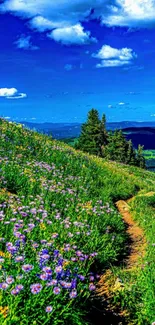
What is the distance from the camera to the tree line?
7175cm

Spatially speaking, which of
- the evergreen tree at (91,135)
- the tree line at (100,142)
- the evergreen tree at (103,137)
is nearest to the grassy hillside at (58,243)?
the tree line at (100,142)

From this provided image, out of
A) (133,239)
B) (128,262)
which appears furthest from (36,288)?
(133,239)

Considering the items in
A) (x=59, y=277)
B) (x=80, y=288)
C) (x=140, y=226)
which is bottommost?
(x=140, y=226)

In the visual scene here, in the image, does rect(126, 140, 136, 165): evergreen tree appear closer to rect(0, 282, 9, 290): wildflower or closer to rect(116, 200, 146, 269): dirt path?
rect(116, 200, 146, 269): dirt path

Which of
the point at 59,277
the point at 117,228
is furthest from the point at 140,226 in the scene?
the point at 59,277

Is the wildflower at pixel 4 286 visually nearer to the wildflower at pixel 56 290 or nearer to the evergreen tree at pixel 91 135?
the wildflower at pixel 56 290

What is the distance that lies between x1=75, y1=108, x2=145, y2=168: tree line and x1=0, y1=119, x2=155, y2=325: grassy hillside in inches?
2074

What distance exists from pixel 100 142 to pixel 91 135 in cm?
334

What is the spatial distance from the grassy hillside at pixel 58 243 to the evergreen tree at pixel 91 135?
183 ft

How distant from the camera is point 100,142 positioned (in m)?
74.6

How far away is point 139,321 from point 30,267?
2.26m

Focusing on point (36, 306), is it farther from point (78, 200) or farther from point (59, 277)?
point (78, 200)

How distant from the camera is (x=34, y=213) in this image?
23.9 feet

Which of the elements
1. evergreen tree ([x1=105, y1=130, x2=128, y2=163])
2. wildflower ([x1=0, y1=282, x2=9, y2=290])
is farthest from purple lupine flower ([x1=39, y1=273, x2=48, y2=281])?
evergreen tree ([x1=105, y1=130, x2=128, y2=163])
